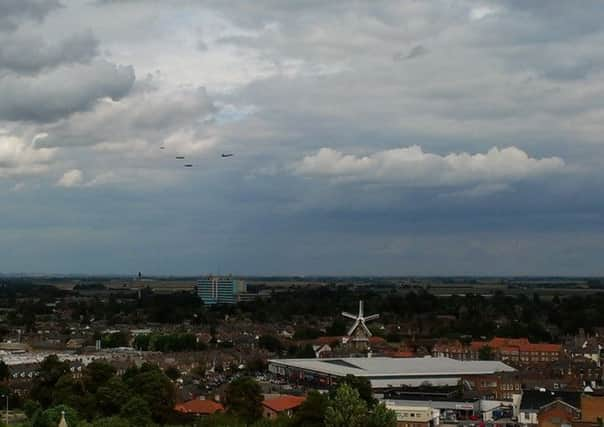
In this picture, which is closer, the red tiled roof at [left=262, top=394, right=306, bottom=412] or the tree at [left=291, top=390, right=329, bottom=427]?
the tree at [left=291, top=390, right=329, bottom=427]

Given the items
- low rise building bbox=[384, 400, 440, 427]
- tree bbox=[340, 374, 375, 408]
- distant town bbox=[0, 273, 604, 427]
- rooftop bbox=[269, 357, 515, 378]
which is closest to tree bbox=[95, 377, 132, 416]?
distant town bbox=[0, 273, 604, 427]

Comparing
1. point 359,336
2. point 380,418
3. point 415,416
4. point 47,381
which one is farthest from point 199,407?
point 359,336

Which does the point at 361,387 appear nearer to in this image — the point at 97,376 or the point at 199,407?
the point at 199,407

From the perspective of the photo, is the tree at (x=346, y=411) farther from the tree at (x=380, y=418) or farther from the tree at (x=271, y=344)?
the tree at (x=271, y=344)

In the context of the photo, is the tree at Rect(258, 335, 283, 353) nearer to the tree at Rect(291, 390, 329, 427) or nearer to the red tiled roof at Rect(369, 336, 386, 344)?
the red tiled roof at Rect(369, 336, 386, 344)

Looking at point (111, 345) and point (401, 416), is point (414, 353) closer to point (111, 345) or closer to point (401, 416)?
point (111, 345)

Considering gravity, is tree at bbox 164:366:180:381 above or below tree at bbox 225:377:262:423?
below

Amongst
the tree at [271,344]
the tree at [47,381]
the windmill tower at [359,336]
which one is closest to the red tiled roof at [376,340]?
the windmill tower at [359,336]

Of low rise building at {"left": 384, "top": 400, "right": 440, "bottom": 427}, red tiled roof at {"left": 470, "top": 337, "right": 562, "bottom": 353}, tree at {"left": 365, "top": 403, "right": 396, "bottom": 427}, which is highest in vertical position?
tree at {"left": 365, "top": 403, "right": 396, "bottom": 427}
